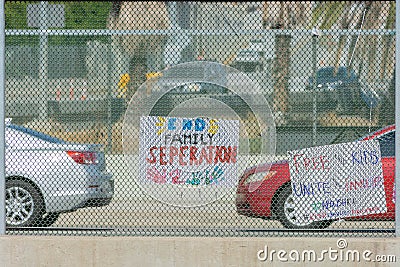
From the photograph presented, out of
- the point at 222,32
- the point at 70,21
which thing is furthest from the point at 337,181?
the point at 70,21

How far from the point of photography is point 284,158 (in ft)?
24.2

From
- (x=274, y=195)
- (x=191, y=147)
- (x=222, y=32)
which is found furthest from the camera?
(x=274, y=195)

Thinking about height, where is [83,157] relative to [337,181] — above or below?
above

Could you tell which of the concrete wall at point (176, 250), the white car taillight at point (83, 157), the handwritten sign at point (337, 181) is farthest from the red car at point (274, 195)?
the white car taillight at point (83, 157)

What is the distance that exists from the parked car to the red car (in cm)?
132

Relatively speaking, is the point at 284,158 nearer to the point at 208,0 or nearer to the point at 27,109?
the point at 208,0

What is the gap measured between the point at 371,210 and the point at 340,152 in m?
0.60

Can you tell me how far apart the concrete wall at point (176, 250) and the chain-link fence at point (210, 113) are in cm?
25

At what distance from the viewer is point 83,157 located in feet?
25.6

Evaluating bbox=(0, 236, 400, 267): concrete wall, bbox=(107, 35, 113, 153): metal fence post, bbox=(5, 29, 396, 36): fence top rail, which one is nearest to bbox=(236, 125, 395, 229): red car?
bbox=(0, 236, 400, 267): concrete wall

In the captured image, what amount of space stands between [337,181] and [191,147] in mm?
1345

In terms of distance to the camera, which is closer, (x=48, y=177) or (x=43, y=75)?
(x=43, y=75)

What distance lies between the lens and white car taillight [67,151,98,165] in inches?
309

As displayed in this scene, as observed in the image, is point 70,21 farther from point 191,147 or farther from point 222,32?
point 191,147
